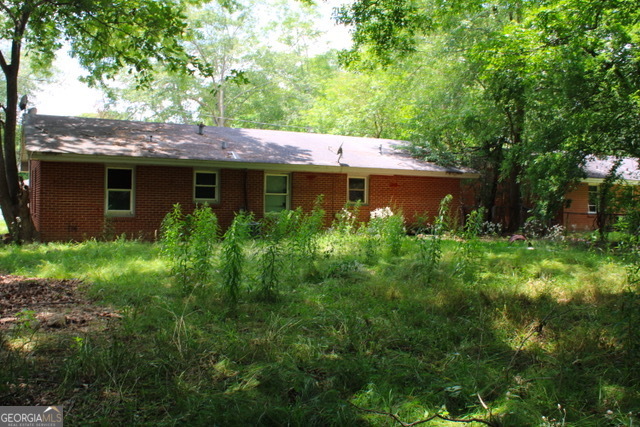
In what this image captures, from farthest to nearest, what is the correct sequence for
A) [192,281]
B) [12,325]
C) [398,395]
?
[192,281], [12,325], [398,395]

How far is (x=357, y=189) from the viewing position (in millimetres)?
17516

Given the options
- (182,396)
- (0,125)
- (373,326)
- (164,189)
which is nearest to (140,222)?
(164,189)

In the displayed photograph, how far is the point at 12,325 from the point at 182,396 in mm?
2685

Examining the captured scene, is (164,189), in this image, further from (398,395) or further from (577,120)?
(398,395)

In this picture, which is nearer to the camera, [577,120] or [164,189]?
[577,120]

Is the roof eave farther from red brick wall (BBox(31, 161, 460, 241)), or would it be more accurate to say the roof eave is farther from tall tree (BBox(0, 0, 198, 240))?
tall tree (BBox(0, 0, 198, 240))

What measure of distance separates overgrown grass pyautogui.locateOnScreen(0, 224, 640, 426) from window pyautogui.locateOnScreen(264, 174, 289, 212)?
28.4 feet

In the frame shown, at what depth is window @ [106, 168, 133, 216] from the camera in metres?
14.1

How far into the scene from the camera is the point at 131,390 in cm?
361

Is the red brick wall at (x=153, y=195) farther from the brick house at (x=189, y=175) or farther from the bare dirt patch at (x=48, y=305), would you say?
the bare dirt patch at (x=48, y=305)

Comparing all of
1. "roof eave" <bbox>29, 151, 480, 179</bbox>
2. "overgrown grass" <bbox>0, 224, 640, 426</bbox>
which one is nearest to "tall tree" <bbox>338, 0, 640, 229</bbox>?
"roof eave" <bbox>29, 151, 480, 179</bbox>

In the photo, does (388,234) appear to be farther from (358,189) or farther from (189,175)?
(189,175)

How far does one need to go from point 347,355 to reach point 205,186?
11.6 meters

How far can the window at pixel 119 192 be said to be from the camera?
14.1 m
